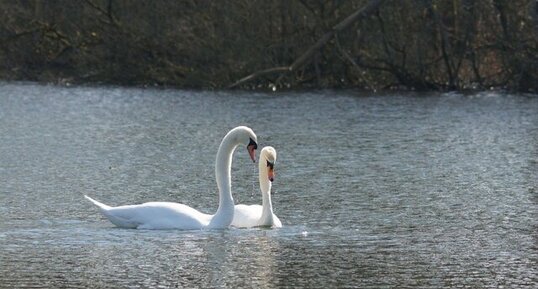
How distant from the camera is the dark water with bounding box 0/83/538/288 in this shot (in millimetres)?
9469

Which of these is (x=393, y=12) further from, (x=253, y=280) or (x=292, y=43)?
(x=253, y=280)

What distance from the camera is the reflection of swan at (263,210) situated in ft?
37.8

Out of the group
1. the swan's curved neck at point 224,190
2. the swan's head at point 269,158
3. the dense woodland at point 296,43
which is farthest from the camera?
the dense woodland at point 296,43

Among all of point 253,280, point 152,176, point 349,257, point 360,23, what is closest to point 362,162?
point 152,176

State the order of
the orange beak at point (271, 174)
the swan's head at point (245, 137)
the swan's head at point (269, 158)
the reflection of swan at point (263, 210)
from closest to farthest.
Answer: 1. the reflection of swan at point (263, 210)
2. the orange beak at point (271, 174)
3. the swan's head at point (269, 158)
4. the swan's head at point (245, 137)

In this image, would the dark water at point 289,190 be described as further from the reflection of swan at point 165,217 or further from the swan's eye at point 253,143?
the swan's eye at point 253,143

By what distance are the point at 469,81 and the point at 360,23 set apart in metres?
2.65

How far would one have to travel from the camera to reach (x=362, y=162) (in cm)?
1661

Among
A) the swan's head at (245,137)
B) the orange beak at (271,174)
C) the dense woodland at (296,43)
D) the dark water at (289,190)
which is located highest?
the dense woodland at (296,43)

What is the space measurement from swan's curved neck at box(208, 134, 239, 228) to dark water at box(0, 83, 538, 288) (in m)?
0.20

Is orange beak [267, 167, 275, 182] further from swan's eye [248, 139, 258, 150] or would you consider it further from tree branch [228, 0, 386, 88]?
tree branch [228, 0, 386, 88]

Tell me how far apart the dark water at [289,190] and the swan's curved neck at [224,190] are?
0.66 ft

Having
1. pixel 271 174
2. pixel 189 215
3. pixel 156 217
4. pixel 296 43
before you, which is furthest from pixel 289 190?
pixel 296 43

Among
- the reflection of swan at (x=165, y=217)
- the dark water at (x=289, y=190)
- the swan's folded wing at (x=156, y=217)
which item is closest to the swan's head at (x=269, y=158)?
the dark water at (x=289, y=190)
